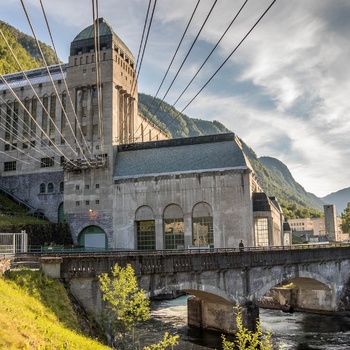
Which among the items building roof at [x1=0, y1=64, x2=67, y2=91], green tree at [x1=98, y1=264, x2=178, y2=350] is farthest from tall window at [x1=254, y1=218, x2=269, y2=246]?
building roof at [x1=0, y1=64, x2=67, y2=91]

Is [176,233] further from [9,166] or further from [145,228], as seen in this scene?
[9,166]

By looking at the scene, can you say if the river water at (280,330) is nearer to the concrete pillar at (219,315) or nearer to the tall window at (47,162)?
the concrete pillar at (219,315)

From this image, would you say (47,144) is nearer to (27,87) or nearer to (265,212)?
(27,87)

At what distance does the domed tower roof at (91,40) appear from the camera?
6644cm

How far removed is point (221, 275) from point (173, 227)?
2461 centimetres

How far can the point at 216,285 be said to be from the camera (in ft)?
114

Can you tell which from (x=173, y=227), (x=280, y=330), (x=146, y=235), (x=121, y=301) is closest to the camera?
(x=121, y=301)

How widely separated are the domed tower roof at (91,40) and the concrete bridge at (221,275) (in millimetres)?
39723

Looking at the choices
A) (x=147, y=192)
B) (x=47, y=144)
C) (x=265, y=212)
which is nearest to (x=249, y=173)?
(x=265, y=212)

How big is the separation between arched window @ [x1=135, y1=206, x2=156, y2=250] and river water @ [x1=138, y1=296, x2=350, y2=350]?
906 cm

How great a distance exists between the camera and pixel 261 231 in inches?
2322

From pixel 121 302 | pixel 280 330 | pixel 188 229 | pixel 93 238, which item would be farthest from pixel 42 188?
pixel 121 302

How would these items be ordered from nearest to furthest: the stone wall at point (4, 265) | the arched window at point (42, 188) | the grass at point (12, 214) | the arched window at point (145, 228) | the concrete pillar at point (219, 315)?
1. the stone wall at point (4, 265)
2. the concrete pillar at point (219, 315)
3. the grass at point (12, 214)
4. the arched window at point (145, 228)
5. the arched window at point (42, 188)

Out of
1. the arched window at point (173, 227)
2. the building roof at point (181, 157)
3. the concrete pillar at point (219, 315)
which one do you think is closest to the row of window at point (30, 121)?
the building roof at point (181, 157)
